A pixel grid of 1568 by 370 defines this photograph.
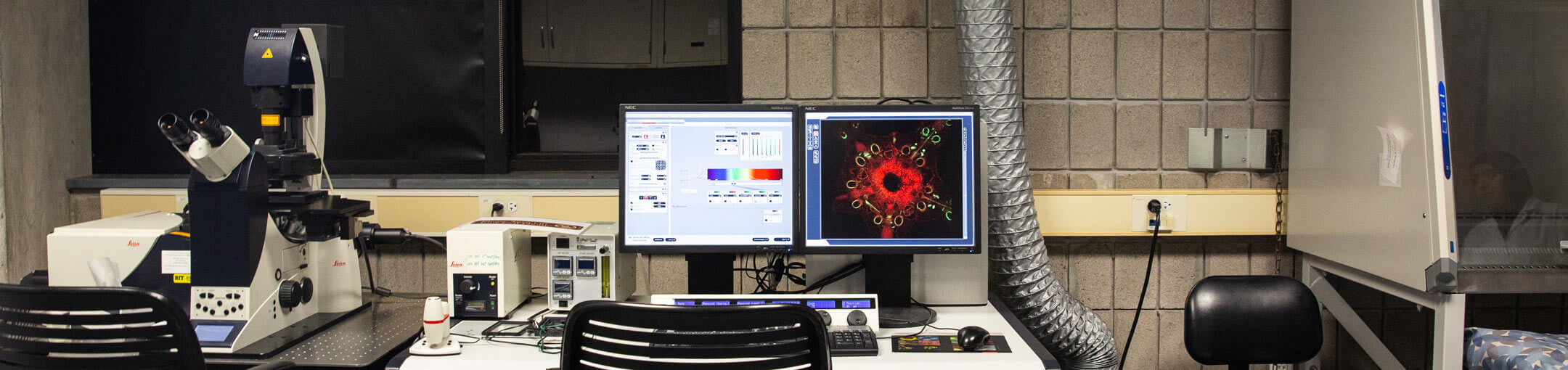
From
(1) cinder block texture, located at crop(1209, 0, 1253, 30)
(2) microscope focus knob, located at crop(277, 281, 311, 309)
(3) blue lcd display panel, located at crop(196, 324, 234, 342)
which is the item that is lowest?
(3) blue lcd display panel, located at crop(196, 324, 234, 342)

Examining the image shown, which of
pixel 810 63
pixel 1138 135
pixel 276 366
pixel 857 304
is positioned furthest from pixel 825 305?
pixel 1138 135

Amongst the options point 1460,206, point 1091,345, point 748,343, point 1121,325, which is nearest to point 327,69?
point 748,343

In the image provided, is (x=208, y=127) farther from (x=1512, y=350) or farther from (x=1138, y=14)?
(x=1512, y=350)

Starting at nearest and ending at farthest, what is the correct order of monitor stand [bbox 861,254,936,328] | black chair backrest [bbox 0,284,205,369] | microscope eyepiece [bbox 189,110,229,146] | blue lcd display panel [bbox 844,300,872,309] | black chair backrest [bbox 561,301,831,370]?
black chair backrest [bbox 561,301,831,370]
black chair backrest [bbox 0,284,205,369]
microscope eyepiece [bbox 189,110,229,146]
blue lcd display panel [bbox 844,300,872,309]
monitor stand [bbox 861,254,936,328]

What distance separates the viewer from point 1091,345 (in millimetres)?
1893

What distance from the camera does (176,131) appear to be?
4.42 ft

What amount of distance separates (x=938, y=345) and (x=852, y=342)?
0.53ft

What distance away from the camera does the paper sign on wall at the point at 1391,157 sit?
1682 mm

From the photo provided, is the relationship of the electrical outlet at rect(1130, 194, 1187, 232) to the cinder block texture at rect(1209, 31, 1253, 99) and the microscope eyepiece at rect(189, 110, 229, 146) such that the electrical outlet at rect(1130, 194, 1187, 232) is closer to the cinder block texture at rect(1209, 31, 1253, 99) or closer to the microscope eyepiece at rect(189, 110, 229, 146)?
the cinder block texture at rect(1209, 31, 1253, 99)

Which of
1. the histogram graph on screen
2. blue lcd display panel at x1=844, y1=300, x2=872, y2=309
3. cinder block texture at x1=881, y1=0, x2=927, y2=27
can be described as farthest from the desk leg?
the histogram graph on screen

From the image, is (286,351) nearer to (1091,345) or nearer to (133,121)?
(133,121)

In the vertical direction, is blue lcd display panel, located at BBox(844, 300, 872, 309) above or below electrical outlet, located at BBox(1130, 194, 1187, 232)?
below

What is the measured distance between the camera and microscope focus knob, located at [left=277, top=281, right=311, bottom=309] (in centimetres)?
156

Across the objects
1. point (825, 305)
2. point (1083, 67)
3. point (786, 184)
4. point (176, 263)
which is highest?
point (1083, 67)
